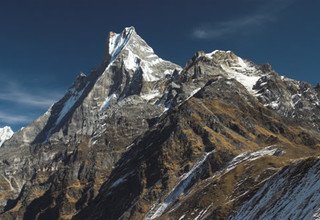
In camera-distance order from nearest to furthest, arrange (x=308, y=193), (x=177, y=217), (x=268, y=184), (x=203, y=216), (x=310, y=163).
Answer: (x=308, y=193) → (x=310, y=163) → (x=268, y=184) → (x=203, y=216) → (x=177, y=217)

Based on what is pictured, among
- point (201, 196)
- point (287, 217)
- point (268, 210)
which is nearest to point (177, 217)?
point (201, 196)

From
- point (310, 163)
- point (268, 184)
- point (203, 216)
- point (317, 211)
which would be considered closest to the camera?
point (317, 211)

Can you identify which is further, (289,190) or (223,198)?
(223,198)

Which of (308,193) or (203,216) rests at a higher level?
(203,216)

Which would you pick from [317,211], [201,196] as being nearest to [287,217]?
[317,211]

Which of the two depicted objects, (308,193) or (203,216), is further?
(203,216)

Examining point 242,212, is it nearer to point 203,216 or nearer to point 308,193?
point 203,216

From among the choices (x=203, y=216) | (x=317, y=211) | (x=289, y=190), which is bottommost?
(x=317, y=211)

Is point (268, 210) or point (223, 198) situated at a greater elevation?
point (223, 198)

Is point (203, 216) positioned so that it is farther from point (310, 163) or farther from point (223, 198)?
point (310, 163)
